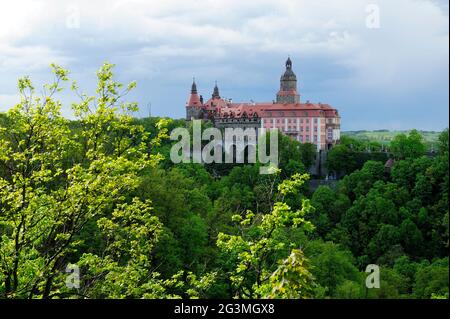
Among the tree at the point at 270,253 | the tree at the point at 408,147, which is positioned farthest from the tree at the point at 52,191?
the tree at the point at 408,147

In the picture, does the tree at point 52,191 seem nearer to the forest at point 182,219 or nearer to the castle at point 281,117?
the forest at point 182,219

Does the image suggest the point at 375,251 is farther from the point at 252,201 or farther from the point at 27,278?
the point at 27,278

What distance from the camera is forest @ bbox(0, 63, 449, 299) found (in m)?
10.3

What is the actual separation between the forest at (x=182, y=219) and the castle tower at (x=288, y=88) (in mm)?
25618

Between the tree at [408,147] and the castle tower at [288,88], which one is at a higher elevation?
the castle tower at [288,88]

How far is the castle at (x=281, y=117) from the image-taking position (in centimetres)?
8550

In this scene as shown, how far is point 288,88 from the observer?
10325 centimetres

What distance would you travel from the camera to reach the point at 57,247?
436 inches

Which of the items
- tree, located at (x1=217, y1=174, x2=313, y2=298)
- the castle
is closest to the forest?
tree, located at (x1=217, y1=174, x2=313, y2=298)

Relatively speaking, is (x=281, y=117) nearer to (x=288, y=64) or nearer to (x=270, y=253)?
(x=288, y=64)

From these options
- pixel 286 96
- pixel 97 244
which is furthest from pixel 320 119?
pixel 97 244

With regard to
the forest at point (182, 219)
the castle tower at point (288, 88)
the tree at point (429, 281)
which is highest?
the castle tower at point (288, 88)

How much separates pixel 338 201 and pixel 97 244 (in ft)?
126

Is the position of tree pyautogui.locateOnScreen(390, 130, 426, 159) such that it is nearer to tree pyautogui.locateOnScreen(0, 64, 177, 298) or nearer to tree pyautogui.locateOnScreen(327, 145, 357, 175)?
tree pyautogui.locateOnScreen(327, 145, 357, 175)
